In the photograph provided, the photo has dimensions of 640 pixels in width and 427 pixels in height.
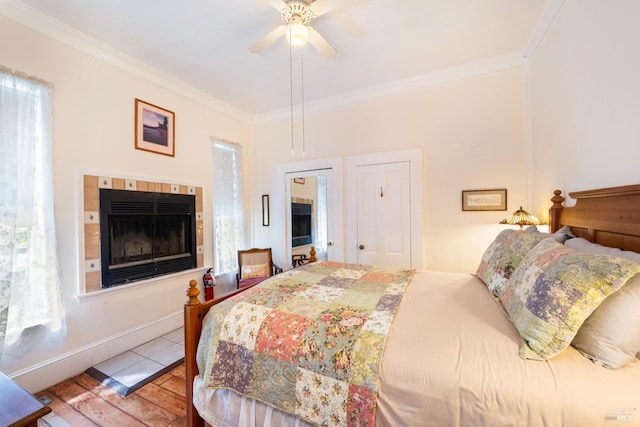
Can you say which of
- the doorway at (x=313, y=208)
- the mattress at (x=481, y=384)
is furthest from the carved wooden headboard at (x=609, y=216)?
the doorway at (x=313, y=208)

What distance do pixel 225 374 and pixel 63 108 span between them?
2536mm

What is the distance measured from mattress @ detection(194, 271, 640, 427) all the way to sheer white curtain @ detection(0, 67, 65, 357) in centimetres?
191

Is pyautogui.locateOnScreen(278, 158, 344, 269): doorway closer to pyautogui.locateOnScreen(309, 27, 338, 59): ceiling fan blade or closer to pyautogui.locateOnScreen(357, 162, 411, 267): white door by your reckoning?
pyautogui.locateOnScreen(357, 162, 411, 267): white door

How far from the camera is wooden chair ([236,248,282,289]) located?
3525mm

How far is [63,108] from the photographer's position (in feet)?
6.93

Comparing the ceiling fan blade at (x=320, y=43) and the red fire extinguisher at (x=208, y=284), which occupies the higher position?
the ceiling fan blade at (x=320, y=43)

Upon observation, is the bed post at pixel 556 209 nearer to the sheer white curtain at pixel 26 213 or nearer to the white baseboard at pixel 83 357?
the white baseboard at pixel 83 357

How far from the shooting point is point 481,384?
838 mm

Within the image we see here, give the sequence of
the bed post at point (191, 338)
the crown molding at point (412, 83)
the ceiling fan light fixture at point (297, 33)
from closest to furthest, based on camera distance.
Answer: the bed post at point (191, 338), the ceiling fan light fixture at point (297, 33), the crown molding at point (412, 83)

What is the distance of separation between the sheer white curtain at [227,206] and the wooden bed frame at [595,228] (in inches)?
84.6

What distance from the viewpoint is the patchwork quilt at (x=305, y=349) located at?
3.27 ft

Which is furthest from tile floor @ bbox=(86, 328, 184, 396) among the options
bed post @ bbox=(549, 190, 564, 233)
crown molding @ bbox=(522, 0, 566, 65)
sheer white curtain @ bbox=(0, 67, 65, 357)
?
crown molding @ bbox=(522, 0, 566, 65)

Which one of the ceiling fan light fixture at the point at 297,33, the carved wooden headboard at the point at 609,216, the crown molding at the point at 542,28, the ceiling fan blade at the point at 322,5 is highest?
the crown molding at the point at 542,28

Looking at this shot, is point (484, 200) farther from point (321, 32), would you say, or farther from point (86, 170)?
point (86, 170)
